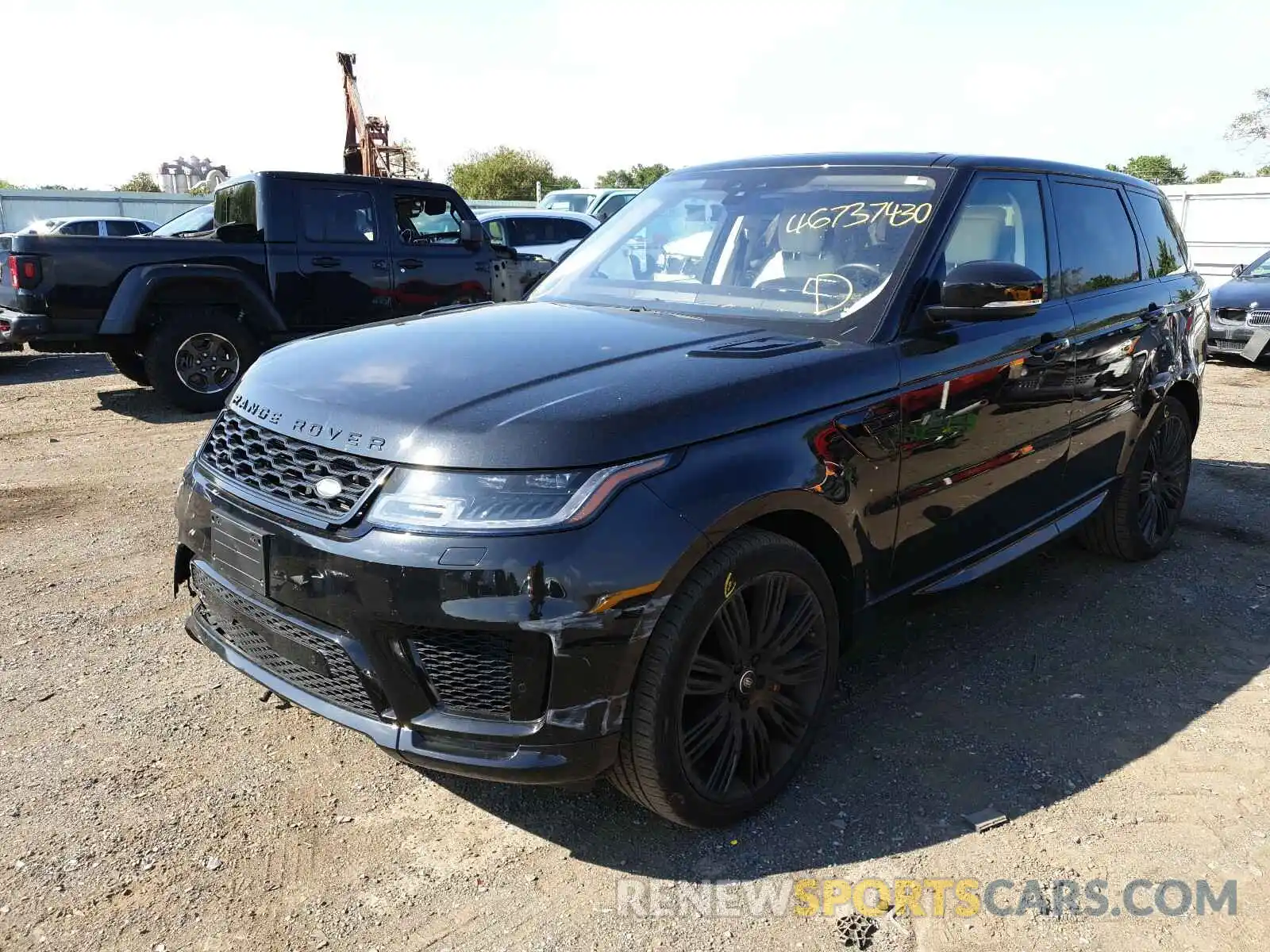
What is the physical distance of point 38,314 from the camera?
737 cm

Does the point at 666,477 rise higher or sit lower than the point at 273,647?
higher

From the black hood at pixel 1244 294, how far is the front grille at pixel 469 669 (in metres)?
11.8

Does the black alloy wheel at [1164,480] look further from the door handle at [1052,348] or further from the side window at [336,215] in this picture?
the side window at [336,215]

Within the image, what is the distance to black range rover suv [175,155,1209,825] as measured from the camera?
87.4 inches

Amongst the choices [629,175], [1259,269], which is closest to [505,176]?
[629,175]

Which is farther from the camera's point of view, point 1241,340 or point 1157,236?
point 1241,340

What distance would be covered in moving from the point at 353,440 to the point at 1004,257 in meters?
2.52

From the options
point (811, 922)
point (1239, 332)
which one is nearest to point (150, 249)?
point (811, 922)

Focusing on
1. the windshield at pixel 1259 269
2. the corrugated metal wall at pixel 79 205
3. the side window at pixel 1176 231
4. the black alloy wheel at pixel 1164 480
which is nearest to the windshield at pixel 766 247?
the black alloy wheel at pixel 1164 480

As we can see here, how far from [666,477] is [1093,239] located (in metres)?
2.91

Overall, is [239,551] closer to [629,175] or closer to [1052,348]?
[1052,348]

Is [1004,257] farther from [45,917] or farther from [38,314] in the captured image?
[38,314]

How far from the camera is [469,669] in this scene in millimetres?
2250

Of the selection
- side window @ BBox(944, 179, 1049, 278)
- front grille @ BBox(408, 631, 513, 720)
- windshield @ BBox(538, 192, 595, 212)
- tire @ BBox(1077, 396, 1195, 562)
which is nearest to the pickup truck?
side window @ BBox(944, 179, 1049, 278)
